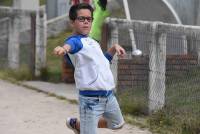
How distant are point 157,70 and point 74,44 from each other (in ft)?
9.48

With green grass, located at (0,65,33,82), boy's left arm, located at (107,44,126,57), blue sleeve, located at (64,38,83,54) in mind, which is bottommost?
green grass, located at (0,65,33,82)

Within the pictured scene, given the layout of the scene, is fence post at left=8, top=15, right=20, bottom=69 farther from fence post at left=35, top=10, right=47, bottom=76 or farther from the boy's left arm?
the boy's left arm

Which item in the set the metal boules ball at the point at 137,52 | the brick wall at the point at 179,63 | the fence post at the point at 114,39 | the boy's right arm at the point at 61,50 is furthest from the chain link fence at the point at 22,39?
the boy's right arm at the point at 61,50

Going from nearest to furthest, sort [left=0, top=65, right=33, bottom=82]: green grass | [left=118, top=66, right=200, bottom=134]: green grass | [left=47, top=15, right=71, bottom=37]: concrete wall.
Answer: [left=118, top=66, right=200, bottom=134]: green grass
[left=0, top=65, right=33, bottom=82]: green grass
[left=47, top=15, right=71, bottom=37]: concrete wall

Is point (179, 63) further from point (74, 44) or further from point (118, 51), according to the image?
point (74, 44)

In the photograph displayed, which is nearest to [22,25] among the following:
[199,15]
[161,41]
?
[199,15]

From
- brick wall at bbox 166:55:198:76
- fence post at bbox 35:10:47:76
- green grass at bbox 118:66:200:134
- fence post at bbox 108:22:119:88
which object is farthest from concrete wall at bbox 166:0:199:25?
brick wall at bbox 166:55:198:76

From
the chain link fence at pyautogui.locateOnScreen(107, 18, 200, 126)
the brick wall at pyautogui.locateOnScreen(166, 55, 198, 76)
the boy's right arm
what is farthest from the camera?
the brick wall at pyautogui.locateOnScreen(166, 55, 198, 76)

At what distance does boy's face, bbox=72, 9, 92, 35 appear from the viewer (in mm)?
5352

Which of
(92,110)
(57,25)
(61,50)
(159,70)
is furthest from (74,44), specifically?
(57,25)

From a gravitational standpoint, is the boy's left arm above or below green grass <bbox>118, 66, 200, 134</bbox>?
above

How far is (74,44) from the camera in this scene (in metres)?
5.23

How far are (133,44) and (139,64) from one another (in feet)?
0.95

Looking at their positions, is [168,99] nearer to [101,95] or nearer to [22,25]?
[101,95]
